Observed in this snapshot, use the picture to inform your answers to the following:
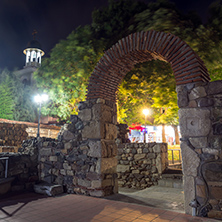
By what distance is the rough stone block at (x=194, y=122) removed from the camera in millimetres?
3422

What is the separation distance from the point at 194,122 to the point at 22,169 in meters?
4.73

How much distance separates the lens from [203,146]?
3.39 m

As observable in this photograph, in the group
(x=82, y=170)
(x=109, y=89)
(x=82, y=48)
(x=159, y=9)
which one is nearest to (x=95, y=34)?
(x=82, y=48)

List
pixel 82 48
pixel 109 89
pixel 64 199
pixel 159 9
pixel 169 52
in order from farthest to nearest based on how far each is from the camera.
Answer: pixel 82 48
pixel 159 9
pixel 109 89
pixel 64 199
pixel 169 52

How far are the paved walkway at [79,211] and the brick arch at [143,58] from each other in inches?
97.1

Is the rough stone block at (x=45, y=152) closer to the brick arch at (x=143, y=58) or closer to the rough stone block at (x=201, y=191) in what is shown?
the brick arch at (x=143, y=58)

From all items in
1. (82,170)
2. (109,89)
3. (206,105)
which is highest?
(109,89)

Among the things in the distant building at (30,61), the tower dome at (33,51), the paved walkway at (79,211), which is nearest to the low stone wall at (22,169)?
the paved walkway at (79,211)

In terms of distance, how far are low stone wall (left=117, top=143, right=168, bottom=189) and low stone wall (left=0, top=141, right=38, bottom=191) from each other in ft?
12.3

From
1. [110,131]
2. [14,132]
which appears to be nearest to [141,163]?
[110,131]

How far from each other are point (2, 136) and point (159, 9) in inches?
524

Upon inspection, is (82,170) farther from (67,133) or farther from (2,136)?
(2,136)

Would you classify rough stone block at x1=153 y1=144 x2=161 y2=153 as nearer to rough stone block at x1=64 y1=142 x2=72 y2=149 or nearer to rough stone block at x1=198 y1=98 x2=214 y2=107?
rough stone block at x1=64 y1=142 x2=72 y2=149

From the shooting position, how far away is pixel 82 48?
10805 mm
